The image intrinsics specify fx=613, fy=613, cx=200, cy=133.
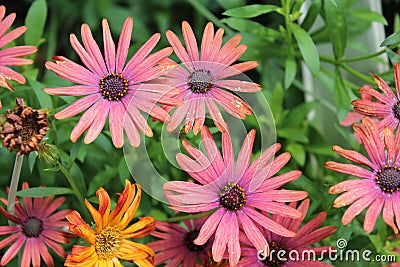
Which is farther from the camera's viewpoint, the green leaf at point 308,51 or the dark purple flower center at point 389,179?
the green leaf at point 308,51

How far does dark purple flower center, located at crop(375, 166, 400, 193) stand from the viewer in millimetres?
548

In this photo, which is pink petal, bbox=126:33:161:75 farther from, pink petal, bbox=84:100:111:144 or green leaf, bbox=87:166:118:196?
green leaf, bbox=87:166:118:196

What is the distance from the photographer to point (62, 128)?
0.73m

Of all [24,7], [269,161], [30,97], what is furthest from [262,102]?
[24,7]

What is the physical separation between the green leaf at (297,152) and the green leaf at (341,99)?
3.8 inches

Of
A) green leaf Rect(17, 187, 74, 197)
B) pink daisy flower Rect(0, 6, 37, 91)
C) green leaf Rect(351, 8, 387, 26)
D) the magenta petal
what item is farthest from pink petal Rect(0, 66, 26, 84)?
green leaf Rect(351, 8, 387, 26)

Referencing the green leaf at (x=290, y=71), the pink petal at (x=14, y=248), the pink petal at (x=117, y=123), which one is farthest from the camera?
the green leaf at (x=290, y=71)

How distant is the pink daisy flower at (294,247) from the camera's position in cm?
58

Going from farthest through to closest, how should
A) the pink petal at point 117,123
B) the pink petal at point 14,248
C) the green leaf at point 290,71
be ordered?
the green leaf at point 290,71 → the pink petal at point 14,248 → the pink petal at point 117,123

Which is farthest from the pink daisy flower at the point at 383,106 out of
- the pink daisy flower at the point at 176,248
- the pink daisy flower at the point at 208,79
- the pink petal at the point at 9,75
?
the pink petal at the point at 9,75

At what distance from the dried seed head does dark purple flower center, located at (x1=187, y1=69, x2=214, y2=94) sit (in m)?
0.14

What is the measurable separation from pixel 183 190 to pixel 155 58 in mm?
121

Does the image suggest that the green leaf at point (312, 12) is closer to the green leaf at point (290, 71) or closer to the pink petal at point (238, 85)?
the green leaf at point (290, 71)

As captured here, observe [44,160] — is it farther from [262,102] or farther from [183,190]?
[262,102]
